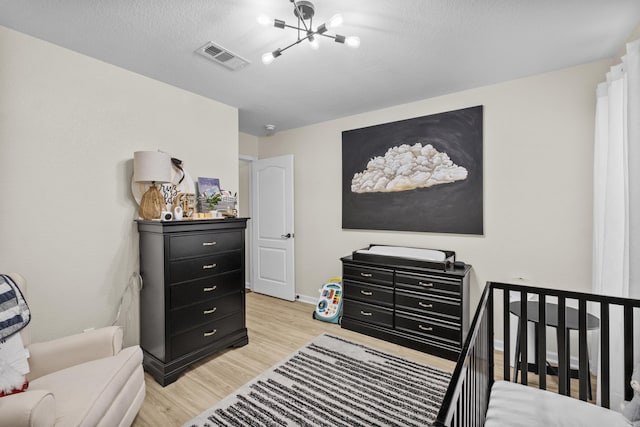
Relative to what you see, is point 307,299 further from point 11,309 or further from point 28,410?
point 28,410

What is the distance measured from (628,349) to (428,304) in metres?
1.41

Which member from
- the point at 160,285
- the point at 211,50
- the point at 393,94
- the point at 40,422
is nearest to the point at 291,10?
the point at 211,50

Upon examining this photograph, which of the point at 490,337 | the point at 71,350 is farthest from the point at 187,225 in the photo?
the point at 490,337

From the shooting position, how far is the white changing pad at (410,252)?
2793 mm

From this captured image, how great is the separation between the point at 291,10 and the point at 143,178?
165 centimetres

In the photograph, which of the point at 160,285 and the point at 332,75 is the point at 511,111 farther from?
the point at 160,285

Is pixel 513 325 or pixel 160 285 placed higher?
pixel 160 285

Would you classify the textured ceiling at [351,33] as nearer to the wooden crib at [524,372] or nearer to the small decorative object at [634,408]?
the wooden crib at [524,372]

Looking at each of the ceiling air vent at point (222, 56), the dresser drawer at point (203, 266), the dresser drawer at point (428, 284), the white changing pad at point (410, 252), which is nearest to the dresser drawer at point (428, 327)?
the dresser drawer at point (428, 284)

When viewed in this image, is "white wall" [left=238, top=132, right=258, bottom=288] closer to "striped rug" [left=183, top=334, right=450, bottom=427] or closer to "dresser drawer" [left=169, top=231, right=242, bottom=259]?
"dresser drawer" [left=169, top=231, right=242, bottom=259]

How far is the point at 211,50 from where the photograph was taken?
2082 mm

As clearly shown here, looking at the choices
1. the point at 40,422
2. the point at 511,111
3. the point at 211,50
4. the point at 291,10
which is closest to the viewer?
the point at 40,422

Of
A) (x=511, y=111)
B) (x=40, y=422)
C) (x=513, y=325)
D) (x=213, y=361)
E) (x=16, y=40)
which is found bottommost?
(x=213, y=361)

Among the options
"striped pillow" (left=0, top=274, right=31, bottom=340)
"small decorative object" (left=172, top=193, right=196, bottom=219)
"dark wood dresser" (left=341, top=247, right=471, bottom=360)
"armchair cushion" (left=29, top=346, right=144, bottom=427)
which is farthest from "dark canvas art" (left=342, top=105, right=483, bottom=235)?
"striped pillow" (left=0, top=274, right=31, bottom=340)
